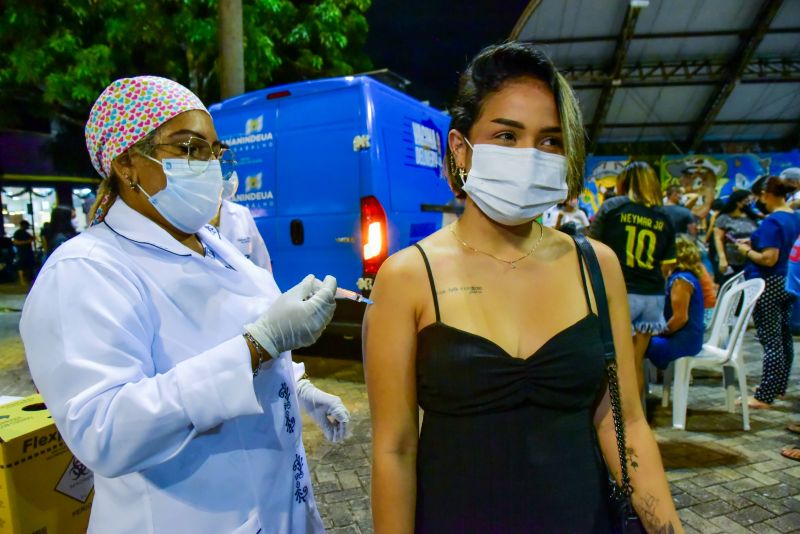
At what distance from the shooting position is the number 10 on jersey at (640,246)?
3980 mm

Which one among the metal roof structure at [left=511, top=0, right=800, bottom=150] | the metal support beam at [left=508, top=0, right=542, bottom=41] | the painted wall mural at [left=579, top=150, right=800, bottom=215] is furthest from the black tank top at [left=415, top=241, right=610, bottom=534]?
the painted wall mural at [left=579, top=150, right=800, bottom=215]

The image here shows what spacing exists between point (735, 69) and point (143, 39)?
55.6ft

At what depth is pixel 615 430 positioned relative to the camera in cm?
139

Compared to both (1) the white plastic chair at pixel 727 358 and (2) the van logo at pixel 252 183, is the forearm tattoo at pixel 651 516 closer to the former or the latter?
(1) the white plastic chair at pixel 727 358

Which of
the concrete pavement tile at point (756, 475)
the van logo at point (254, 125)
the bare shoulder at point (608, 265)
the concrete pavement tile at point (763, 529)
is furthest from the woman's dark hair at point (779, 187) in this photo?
the van logo at point (254, 125)

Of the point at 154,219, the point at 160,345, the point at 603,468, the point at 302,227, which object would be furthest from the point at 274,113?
the point at 603,468

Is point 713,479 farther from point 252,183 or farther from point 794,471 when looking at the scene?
point 252,183

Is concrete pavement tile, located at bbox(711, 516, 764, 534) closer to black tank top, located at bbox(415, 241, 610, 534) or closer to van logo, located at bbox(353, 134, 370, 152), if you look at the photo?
black tank top, located at bbox(415, 241, 610, 534)

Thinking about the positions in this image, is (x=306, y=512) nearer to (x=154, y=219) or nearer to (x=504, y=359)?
(x=504, y=359)

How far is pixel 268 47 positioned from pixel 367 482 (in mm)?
8480

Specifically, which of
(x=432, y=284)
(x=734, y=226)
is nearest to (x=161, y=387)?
(x=432, y=284)

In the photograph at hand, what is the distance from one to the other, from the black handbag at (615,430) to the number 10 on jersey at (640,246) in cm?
280

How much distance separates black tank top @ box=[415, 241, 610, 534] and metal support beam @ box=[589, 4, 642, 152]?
14261 mm

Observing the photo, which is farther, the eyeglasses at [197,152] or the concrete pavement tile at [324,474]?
the concrete pavement tile at [324,474]
